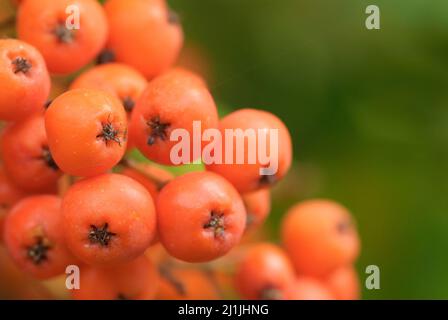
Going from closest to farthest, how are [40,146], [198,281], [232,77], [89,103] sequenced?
[89,103], [40,146], [198,281], [232,77]

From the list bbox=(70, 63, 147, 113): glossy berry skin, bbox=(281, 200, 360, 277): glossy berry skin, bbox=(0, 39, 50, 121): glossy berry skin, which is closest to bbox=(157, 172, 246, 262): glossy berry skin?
bbox=(70, 63, 147, 113): glossy berry skin

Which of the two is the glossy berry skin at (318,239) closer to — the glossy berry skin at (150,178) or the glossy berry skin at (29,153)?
the glossy berry skin at (150,178)

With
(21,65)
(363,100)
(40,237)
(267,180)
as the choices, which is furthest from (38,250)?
(363,100)

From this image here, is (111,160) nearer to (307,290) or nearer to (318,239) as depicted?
(307,290)

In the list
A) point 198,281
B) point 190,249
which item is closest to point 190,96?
point 190,249

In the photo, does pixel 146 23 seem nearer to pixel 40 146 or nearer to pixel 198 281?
pixel 40 146
